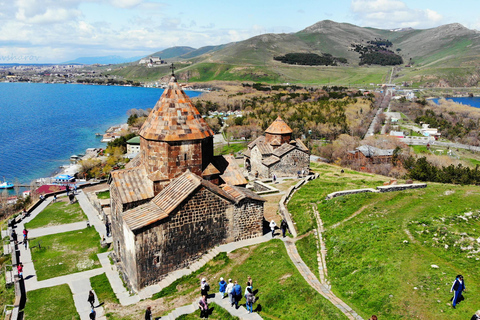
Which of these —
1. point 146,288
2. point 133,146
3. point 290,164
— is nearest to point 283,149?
point 290,164

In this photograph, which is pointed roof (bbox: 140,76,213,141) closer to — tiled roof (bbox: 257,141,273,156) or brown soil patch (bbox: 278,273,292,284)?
brown soil patch (bbox: 278,273,292,284)

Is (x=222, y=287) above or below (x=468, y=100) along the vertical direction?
below

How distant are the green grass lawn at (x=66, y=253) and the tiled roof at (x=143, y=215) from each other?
4.86 m

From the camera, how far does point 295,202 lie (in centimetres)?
2259

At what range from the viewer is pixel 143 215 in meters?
13.4

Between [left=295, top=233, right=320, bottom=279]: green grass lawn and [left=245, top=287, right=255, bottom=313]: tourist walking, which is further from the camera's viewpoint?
[left=295, top=233, right=320, bottom=279]: green grass lawn

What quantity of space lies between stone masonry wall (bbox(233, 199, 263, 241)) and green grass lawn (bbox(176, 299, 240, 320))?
4459mm

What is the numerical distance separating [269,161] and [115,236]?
62.7 ft

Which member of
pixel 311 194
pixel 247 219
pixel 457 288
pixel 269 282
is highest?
pixel 457 288

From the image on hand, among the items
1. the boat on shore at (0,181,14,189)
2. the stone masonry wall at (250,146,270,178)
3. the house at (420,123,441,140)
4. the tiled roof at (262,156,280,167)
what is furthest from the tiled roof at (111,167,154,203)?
the house at (420,123,441,140)

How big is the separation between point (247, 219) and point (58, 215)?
636 inches

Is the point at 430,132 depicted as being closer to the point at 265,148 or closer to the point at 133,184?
the point at 265,148

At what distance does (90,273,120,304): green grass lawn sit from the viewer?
44.5 ft

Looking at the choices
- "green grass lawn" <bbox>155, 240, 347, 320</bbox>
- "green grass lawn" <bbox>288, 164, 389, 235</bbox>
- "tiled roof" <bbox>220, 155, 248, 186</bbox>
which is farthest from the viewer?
"green grass lawn" <bbox>288, 164, 389, 235</bbox>
